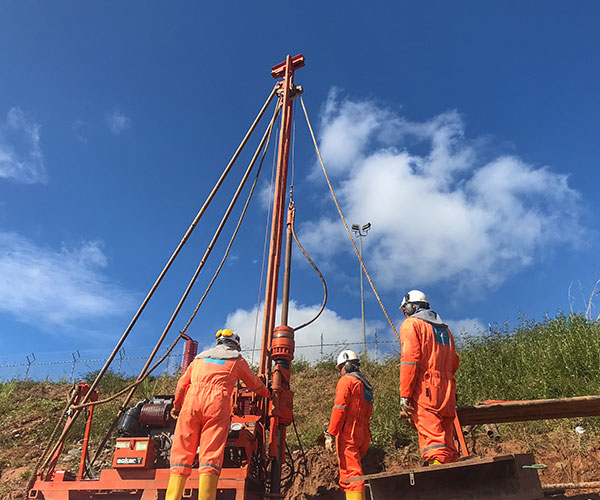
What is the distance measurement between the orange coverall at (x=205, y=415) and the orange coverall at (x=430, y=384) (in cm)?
189

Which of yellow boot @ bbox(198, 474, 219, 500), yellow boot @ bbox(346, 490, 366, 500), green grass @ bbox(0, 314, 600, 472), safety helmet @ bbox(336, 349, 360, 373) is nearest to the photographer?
yellow boot @ bbox(198, 474, 219, 500)

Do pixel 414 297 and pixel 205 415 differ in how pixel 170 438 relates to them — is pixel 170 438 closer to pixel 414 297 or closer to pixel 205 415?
→ pixel 205 415

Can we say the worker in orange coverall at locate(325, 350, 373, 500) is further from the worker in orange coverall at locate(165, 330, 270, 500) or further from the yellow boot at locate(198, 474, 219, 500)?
the yellow boot at locate(198, 474, 219, 500)

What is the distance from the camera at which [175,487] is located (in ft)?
14.6

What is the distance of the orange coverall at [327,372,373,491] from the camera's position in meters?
5.89

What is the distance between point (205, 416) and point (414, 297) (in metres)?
2.66

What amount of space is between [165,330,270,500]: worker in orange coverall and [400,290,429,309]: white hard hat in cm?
203

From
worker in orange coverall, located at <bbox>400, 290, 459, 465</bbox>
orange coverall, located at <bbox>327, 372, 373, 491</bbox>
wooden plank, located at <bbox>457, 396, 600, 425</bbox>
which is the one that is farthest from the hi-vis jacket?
orange coverall, located at <bbox>327, 372, 373, 491</bbox>

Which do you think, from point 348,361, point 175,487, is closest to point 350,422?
point 348,361

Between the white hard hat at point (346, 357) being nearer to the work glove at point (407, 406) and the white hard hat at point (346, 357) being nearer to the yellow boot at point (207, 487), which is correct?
the work glove at point (407, 406)

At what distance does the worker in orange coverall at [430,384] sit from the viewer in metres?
4.14

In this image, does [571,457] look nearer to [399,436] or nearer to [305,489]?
[399,436]

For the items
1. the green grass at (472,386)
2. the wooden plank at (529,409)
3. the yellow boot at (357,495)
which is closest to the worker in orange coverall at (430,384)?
the wooden plank at (529,409)

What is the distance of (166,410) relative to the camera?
5.89 metres
